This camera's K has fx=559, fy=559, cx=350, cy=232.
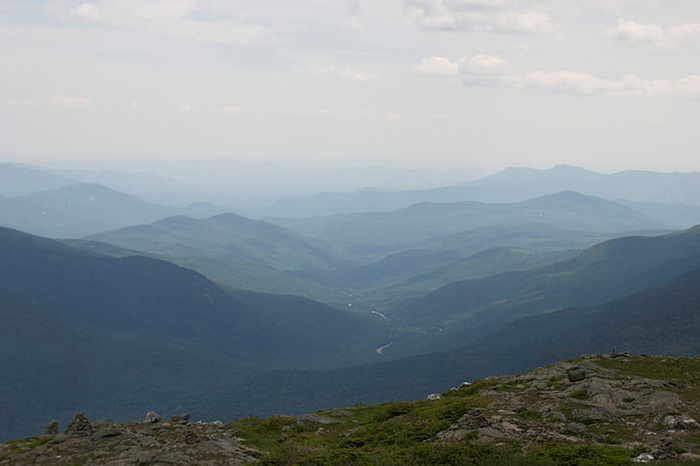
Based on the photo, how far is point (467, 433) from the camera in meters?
28.7

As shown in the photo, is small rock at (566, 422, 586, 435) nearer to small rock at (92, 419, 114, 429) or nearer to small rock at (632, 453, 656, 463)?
small rock at (632, 453, 656, 463)

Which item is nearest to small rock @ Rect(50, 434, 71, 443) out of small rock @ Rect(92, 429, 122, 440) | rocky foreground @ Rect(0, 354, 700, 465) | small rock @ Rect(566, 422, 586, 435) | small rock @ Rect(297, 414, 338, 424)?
rocky foreground @ Rect(0, 354, 700, 465)

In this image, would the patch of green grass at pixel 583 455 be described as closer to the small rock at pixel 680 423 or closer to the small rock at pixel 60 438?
the small rock at pixel 680 423

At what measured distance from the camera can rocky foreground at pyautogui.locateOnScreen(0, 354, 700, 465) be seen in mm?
25328

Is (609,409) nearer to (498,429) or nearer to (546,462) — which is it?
(498,429)

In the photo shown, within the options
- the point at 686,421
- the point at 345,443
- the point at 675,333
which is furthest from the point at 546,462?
the point at 675,333

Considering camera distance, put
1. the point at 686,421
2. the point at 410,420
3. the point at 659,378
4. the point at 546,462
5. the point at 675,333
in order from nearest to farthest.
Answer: the point at 546,462, the point at 686,421, the point at 410,420, the point at 659,378, the point at 675,333

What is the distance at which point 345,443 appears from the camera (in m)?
30.7

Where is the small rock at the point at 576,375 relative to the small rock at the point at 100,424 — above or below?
above

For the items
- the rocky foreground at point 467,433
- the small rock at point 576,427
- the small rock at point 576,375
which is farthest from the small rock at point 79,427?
the small rock at point 576,375

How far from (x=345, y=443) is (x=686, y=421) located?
56.1 ft

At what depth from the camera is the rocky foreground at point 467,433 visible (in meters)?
25.3

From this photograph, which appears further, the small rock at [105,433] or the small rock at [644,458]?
the small rock at [105,433]

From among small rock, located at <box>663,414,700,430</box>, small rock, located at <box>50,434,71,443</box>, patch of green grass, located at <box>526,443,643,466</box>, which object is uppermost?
small rock, located at <box>663,414,700,430</box>
